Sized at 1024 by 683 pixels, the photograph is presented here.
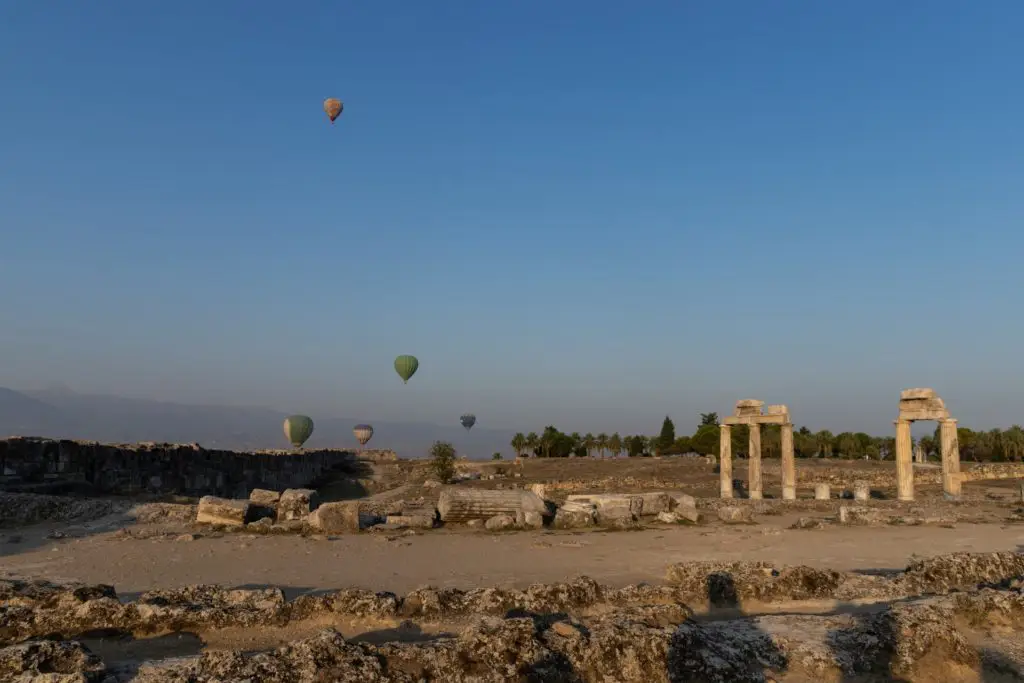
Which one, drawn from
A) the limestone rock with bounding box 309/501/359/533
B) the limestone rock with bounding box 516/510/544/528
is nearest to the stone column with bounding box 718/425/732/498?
the limestone rock with bounding box 516/510/544/528

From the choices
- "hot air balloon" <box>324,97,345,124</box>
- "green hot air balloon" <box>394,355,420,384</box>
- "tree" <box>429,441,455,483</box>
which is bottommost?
"tree" <box>429,441,455,483</box>

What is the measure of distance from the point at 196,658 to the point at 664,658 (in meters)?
3.83

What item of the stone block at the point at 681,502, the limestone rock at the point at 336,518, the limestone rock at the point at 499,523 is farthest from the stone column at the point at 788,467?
the limestone rock at the point at 336,518

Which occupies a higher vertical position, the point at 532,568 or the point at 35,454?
the point at 35,454

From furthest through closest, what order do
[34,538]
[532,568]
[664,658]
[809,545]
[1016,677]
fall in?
[809,545] < [34,538] < [532,568] < [1016,677] < [664,658]

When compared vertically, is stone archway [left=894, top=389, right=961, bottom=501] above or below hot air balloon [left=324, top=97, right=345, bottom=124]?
→ below

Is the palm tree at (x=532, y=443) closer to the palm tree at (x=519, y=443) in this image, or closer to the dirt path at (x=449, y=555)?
the palm tree at (x=519, y=443)

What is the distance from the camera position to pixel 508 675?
547cm

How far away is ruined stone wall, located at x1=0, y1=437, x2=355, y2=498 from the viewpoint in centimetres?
1911

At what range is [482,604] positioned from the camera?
8.09m

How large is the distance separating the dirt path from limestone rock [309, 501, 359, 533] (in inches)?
24.4

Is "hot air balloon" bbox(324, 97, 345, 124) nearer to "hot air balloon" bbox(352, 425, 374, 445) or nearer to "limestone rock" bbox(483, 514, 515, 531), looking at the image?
"limestone rock" bbox(483, 514, 515, 531)

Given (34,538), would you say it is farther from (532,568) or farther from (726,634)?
(726,634)

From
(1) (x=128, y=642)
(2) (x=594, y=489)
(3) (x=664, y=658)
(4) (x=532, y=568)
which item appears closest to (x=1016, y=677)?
(3) (x=664, y=658)
